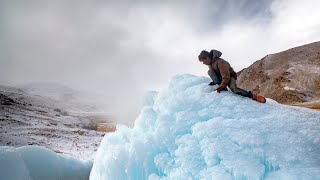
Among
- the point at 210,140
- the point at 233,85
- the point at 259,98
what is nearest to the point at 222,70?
the point at 233,85

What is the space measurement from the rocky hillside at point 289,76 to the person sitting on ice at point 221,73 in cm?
9062

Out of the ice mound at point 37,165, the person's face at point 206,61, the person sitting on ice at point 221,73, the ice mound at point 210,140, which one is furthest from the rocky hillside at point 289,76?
the ice mound at point 210,140

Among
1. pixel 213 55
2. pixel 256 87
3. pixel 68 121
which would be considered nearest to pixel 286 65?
pixel 256 87

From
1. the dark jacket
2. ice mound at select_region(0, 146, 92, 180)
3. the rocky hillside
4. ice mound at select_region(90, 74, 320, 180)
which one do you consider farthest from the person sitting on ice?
the rocky hillside

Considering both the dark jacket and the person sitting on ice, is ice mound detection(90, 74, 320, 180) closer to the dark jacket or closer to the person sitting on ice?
the person sitting on ice

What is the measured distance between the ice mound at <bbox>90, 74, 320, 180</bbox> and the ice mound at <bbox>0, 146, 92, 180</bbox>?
476cm

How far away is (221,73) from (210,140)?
1965 millimetres

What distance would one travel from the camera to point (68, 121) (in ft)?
195

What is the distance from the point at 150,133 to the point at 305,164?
3.49 metres

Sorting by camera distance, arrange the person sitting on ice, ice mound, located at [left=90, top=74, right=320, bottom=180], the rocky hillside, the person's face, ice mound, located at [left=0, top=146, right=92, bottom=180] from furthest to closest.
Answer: the rocky hillside < ice mound, located at [left=0, top=146, right=92, bottom=180] < the person's face < the person sitting on ice < ice mound, located at [left=90, top=74, right=320, bottom=180]

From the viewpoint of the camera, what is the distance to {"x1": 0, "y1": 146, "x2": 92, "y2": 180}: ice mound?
12398 millimetres

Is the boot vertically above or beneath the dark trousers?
beneath

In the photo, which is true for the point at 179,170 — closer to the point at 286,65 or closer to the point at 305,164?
the point at 305,164

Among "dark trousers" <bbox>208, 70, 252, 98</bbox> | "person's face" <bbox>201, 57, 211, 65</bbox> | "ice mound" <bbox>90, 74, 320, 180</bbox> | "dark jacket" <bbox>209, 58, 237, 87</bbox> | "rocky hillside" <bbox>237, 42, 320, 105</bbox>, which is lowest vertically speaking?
"ice mound" <bbox>90, 74, 320, 180</bbox>
